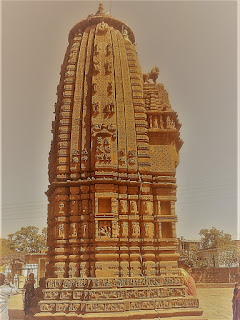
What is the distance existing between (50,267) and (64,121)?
5.85 metres

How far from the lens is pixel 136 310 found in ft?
31.5

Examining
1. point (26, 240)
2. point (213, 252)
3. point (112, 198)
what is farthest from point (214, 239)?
point (112, 198)

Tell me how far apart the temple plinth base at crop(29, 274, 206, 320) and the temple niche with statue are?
0.10ft

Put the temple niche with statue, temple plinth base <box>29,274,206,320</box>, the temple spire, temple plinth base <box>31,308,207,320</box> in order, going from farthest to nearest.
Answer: the temple spire < the temple niche with statue < temple plinth base <box>29,274,206,320</box> < temple plinth base <box>31,308,207,320</box>

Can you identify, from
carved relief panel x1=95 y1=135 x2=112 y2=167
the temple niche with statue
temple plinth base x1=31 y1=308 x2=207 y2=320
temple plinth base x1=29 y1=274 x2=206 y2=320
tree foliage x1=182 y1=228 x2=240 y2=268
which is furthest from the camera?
tree foliage x1=182 y1=228 x2=240 y2=268

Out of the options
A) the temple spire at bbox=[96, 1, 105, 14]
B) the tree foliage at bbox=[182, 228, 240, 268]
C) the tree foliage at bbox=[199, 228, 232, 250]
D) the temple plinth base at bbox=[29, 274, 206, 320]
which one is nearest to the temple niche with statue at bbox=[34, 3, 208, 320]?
the temple plinth base at bbox=[29, 274, 206, 320]

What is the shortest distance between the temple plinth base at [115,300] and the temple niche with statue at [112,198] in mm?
30

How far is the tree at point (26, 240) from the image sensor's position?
152ft

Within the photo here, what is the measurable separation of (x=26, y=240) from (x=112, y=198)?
41251 millimetres

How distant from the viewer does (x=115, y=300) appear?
31.1 ft

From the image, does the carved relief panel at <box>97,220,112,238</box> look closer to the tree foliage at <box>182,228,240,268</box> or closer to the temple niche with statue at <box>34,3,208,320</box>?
the temple niche with statue at <box>34,3,208,320</box>

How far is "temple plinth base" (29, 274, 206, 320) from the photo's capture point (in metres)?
9.34

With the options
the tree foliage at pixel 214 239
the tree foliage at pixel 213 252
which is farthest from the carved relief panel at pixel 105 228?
the tree foliage at pixel 214 239

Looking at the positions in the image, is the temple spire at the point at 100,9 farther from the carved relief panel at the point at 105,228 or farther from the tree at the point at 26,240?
the tree at the point at 26,240
